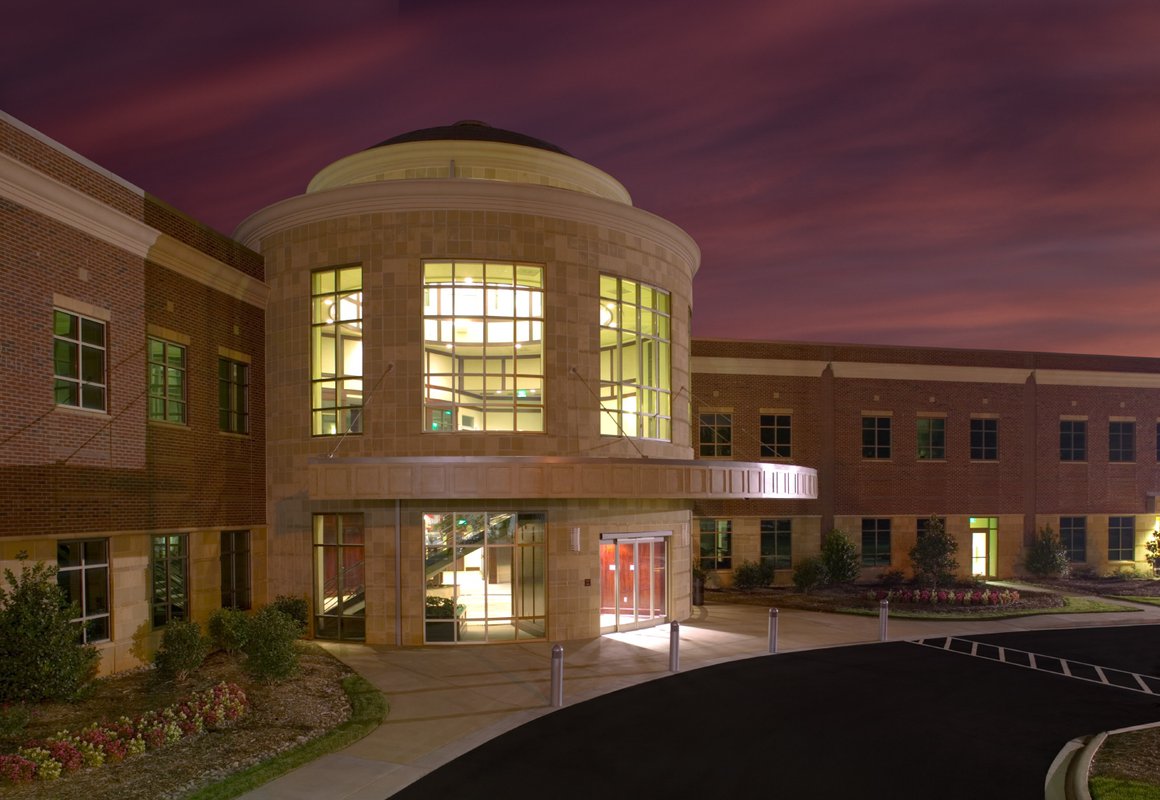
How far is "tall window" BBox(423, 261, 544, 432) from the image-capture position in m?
22.1

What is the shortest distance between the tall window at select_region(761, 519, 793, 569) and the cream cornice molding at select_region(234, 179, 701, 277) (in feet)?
54.8

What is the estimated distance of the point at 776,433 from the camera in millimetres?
36438

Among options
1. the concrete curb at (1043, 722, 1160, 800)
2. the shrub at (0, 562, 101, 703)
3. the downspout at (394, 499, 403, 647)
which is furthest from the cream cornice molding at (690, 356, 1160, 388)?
the shrub at (0, 562, 101, 703)

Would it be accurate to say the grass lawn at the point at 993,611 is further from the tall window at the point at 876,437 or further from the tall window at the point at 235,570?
the tall window at the point at 235,570

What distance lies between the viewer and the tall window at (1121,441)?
40375 mm

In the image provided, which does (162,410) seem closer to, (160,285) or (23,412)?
(160,285)

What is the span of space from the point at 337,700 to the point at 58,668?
14.7 feet

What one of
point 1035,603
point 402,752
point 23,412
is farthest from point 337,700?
point 1035,603

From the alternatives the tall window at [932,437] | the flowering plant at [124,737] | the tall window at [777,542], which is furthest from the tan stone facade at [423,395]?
the tall window at [932,437]

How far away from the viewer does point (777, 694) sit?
16.4 meters

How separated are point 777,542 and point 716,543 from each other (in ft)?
9.30

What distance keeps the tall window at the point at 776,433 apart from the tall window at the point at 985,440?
29.4ft

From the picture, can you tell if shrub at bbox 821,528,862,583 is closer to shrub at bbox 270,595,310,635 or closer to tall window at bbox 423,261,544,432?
tall window at bbox 423,261,544,432

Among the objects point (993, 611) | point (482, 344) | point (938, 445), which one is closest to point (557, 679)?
point (482, 344)
